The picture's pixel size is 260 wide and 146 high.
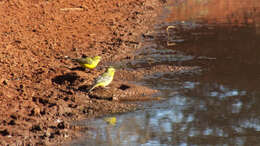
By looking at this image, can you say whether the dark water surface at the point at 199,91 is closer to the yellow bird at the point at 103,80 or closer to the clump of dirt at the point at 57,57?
the clump of dirt at the point at 57,57

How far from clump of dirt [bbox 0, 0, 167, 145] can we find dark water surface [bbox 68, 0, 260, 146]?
47 cm

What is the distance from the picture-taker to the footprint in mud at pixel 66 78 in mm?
9555

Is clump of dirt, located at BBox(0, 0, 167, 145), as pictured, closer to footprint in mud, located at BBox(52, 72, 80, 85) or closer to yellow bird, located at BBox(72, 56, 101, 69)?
footprint in mud, located at BBox(52, 72, 80, 85)

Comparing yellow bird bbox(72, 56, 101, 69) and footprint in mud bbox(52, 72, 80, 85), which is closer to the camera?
footprint in mud bbox(52, 72, 80, 85)

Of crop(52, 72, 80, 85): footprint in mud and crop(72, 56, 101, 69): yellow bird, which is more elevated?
crop(72, 56, 101, 69): yellow bird

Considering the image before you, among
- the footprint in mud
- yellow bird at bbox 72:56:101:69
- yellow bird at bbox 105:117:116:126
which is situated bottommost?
yellow bird at bbox 105:117:116:126

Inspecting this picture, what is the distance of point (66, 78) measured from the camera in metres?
9.66

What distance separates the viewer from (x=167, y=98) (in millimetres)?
8820

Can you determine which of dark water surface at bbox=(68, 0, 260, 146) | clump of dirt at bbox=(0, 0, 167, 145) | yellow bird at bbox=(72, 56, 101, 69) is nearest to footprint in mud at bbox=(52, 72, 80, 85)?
clump of dirt at bbox=(0, 0, 167, 145)

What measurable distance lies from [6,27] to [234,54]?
230 inches

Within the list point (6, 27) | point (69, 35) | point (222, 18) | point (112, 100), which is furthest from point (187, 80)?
point (222, 18)

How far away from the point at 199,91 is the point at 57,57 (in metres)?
3.87

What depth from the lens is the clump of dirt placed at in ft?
25.3

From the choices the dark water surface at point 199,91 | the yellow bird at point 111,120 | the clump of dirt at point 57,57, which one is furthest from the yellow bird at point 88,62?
the yellow bird at point 111,120
